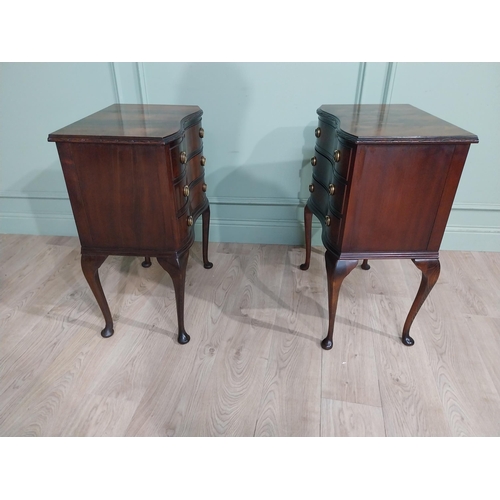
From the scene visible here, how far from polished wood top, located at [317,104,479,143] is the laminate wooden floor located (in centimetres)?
90

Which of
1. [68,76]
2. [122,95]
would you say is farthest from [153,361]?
[68,76]

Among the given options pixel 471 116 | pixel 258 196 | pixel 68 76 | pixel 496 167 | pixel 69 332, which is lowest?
pixel 69 332

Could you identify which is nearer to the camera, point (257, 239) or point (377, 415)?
point (377, 415)

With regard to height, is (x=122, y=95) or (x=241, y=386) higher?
(x=122, y=95)

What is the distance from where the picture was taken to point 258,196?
2.35m

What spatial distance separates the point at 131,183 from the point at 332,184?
2.42 ft

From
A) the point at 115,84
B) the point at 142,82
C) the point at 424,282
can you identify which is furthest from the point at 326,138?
the point at 115,84

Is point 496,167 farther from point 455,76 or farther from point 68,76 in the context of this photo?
point 68,76

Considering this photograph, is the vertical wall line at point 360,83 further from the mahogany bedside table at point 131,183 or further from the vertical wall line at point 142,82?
the vertical wall line at point 142,82

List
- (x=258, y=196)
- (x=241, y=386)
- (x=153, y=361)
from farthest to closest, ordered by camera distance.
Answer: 1. (x=258, y=196)
2. (x=153, y=361)
3. (x=241, y=386)

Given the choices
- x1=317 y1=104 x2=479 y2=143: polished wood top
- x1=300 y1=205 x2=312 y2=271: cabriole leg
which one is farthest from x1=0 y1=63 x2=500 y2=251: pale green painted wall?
x1=317 y1=104 x2=479 y2=143: polished wood top

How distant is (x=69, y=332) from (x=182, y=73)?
56.2 inches

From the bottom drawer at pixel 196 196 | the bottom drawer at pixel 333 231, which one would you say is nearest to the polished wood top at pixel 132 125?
the bottom drawer at pixel 196 196

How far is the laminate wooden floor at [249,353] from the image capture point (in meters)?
1.38
